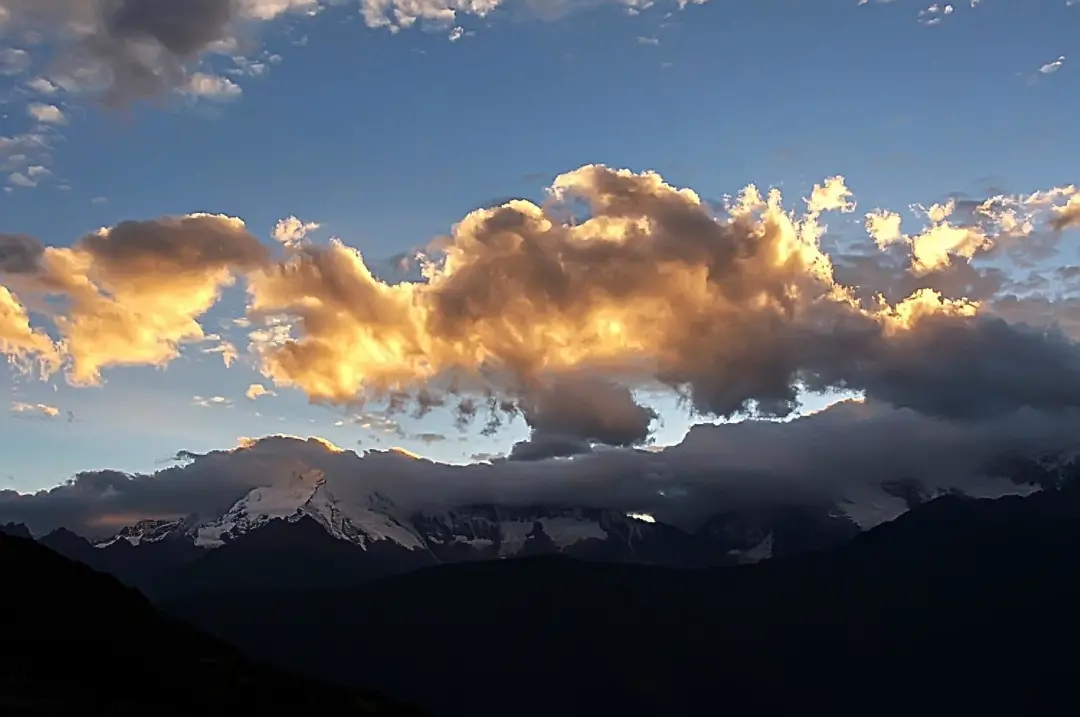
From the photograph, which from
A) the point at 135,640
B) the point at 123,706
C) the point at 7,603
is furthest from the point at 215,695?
the point at 7,603

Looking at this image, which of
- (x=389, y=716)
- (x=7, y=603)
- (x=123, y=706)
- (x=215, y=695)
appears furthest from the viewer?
(x=7, y=603)

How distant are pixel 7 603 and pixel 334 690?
199 ft

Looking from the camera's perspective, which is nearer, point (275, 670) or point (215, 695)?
point (215, 695)

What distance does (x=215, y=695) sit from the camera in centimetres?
17000

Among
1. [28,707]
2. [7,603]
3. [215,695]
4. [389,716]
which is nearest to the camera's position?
[28,707]

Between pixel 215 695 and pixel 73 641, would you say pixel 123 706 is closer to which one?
pixel 215 695

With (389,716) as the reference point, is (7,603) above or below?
above

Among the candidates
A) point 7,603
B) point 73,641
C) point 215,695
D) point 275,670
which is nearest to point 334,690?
point 275,670

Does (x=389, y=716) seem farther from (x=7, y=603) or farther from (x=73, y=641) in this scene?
(x=7, y=603)

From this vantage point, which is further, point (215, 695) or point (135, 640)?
point (135, 640)

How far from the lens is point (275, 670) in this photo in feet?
648

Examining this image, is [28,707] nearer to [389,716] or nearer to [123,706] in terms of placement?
[123,706]

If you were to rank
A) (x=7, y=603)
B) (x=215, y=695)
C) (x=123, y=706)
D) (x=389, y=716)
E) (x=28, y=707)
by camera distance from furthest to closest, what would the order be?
(x=7, y=603) < (x=389, y=716) < (x=215, y=695) < (x=123, y=706) < (x=28, y=707)

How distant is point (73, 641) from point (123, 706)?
4207cm
